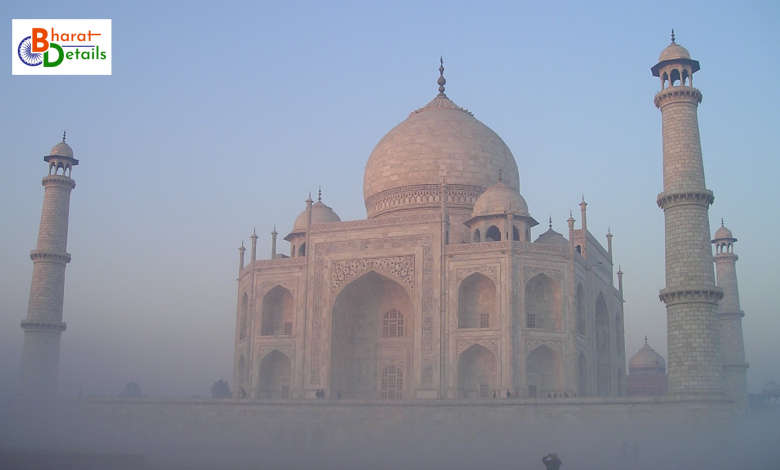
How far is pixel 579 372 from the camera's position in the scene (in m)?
22.8

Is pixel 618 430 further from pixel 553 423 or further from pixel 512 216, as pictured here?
pixel 512 216

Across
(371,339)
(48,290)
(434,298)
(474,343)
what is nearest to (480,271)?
(434,298)

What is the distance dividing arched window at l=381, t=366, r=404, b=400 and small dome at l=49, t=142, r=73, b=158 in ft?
37.0

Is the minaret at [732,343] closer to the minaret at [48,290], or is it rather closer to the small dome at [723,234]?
the small dome at [723,234]

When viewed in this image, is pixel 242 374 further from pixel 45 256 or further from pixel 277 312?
pixel 45 256

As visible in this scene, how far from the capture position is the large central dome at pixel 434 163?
26891 mm

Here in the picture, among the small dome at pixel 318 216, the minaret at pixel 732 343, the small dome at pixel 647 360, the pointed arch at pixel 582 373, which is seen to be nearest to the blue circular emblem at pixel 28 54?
the small dome at pixel 318 216

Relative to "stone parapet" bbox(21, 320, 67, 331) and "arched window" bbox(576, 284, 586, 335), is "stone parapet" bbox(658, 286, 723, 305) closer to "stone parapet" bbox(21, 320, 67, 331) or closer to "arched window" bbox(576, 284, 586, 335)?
"arched window" bbox(576, 284, 586, 335)

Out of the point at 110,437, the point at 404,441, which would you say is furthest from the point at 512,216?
the point at 110,437

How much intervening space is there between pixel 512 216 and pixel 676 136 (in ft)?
18.2

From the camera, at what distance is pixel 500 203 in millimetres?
23844

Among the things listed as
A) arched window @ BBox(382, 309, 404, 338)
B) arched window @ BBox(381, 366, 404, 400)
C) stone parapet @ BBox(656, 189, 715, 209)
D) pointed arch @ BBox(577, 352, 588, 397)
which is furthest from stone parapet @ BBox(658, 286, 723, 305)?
arched window @ BBox(382, 309, 404, 338)

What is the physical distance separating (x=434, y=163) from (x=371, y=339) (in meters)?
6.11

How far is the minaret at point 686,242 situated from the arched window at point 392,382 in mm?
8145
